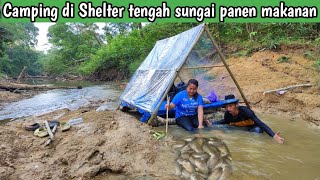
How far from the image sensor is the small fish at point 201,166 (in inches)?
146

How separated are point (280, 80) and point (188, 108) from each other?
16.9 feet

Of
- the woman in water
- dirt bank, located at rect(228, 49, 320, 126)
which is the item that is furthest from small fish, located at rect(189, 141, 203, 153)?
dirt bank, located at rect(228, 49, 320, 126)

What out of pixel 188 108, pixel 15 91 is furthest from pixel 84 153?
pixel 15 91

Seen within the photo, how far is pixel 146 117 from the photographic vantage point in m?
6.55

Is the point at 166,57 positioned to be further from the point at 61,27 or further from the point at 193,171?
the point at 61,27

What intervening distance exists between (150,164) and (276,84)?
693cm

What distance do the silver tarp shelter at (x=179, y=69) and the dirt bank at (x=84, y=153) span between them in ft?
3.73

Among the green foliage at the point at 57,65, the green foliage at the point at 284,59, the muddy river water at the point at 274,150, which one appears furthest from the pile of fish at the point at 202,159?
the green foliage at the point at 57,65

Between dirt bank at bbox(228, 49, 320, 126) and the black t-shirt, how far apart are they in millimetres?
1938

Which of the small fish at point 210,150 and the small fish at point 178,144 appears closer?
the small fish at point 210,150

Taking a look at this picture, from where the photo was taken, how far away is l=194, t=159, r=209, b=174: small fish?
146 inches

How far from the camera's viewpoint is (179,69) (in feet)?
19.9

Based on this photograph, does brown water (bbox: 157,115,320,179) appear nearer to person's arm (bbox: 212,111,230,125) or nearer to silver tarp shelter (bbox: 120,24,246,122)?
person's arm (bbox: 212,111,230,125)

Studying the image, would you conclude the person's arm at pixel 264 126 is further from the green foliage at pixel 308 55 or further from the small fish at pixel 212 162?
the green foliage at pixel 308 55
